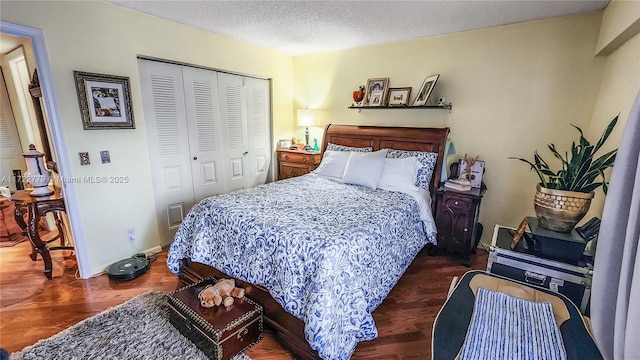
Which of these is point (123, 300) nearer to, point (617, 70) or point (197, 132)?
point (197, 132)

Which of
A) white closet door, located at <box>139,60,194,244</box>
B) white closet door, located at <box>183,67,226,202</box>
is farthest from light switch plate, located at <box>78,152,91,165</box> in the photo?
white closet door, located at <box>183,67,226,202</box>

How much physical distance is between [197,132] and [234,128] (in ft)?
1.72

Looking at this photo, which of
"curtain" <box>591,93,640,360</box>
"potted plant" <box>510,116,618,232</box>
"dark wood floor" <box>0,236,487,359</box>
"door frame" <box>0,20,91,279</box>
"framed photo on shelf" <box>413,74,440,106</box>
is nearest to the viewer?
"curtain" <box>591,93,640,360</box>

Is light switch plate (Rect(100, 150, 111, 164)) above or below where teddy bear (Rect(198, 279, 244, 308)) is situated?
above

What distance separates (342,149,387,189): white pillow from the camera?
9.26 ft

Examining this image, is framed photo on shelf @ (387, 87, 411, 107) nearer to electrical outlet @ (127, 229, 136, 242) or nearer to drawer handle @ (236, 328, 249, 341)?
drawer handle @ (236, 328, 249, 341)

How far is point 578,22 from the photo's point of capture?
2.38 meters

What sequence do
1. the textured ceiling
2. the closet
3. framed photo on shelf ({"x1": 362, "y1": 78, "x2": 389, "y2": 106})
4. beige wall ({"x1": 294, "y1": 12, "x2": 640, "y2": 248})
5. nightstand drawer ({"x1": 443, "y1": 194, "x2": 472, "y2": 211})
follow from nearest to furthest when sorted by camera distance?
the textured ceiling, beige wall ({"x1": 294, "y1": 12, "x2": 640, "y2": 248}), nightstand drawer ({"x1": 443, "y1": 194, "x2": 472, "y2": 211}), the closet, framed photo on shelf ({"x1": 362, "y1": 78, "x2": 389, "y2": 106})

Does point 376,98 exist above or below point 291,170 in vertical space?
above

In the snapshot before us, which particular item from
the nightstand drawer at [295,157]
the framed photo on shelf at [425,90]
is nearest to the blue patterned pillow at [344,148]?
the nightstand drawer at [295,157]

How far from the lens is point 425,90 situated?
10.1ft

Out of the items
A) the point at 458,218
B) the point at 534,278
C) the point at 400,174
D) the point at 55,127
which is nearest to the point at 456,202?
the point at 458,218

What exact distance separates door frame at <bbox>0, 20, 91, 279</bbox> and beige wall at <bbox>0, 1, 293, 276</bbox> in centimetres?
3

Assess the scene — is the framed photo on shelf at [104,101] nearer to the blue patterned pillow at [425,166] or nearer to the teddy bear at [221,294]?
the teddy bear at [221,294]
